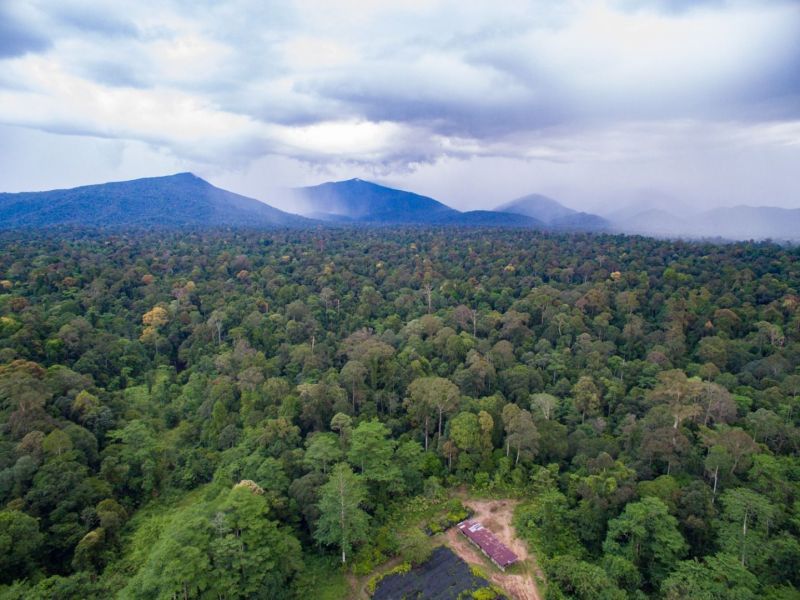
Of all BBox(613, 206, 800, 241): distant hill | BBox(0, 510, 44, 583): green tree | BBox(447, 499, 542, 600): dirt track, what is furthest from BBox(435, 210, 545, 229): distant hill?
BBox(0, 510, 44, 583): green tree

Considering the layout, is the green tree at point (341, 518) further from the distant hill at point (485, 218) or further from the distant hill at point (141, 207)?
the distant hill at point (485, 218)

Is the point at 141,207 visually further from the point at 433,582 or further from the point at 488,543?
the point at 433,582

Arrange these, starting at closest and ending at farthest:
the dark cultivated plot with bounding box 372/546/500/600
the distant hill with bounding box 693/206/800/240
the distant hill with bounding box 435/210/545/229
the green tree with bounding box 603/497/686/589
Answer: the dark cultivated plot with bounding box 372/546/500/600 < the green tree with bounding box 603/497/686/589 < the distant hill with bounding box 693/206/800/240 < the distant hill with bounding box 435/210/545/229

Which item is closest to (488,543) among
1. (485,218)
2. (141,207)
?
(141,207)

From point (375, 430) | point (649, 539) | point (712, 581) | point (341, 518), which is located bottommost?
point (649, 539)

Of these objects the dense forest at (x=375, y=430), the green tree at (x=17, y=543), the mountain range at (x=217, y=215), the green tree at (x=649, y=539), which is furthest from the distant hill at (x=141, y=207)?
the green tree at (x=649, y=539)

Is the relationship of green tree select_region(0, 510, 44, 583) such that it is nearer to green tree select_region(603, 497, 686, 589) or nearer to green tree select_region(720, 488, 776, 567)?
green tree select_region(603, 497, 686, 589)
